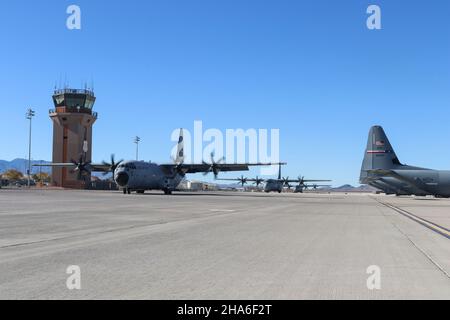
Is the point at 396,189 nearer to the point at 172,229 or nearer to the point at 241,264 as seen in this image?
the point at 172,229

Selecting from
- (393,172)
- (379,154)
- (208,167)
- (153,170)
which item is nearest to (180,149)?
(208,167)

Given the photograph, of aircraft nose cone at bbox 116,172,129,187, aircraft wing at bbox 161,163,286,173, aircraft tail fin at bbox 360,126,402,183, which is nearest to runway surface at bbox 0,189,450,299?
aircraft nose cone at bbox 116,172,129,187

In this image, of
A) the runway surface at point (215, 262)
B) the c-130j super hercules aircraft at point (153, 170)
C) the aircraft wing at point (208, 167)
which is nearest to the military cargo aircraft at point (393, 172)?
the c-130j super hercules aircraft at point (153, 170)

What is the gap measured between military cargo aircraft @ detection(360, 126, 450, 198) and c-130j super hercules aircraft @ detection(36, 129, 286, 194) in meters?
12.4

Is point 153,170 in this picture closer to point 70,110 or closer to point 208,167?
point 208,167

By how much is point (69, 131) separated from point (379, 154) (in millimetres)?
68090

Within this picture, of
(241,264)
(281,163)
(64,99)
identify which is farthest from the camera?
(64,99)

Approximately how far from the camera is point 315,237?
47.7 ft

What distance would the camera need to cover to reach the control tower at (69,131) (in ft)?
340

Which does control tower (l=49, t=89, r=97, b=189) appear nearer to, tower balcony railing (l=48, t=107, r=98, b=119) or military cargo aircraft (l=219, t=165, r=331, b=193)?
tower balcony railing (l=48, t=107, r=98, b=119)
